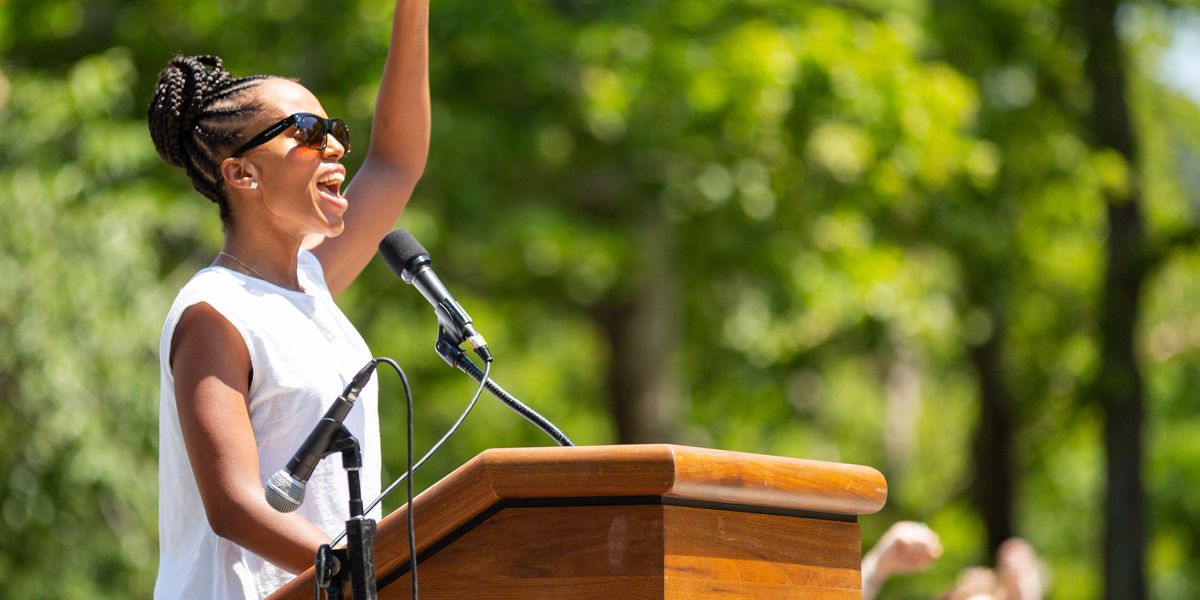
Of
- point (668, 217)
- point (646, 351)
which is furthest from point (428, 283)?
point (646, 351)

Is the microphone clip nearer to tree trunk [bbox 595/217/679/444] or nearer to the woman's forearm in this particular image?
the woman's forearm

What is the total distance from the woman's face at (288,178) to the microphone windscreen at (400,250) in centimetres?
14

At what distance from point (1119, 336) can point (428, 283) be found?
384 inches

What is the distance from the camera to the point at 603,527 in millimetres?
2051

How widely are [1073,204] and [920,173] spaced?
2528 millimetres

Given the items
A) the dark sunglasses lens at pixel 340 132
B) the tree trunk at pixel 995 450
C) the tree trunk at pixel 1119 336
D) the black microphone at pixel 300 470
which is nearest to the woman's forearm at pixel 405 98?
the dark sunglasses lens at pixel 340 132

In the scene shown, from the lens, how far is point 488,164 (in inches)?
396

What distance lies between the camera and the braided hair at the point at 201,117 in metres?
2.71

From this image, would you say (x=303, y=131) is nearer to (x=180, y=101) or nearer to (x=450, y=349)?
(x=180, y=101)

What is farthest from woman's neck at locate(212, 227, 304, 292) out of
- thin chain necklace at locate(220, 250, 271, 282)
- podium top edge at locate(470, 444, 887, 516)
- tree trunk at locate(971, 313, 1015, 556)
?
tree trunk at locate(971, 313, 1015, 556)

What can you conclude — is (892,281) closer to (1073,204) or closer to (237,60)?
(1073,204)

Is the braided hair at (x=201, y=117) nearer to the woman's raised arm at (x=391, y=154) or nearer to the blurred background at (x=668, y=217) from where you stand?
the woman's raised arm at (x=391, y=154)

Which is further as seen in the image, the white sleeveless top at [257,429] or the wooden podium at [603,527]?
the white sleeveless top at [257,429]

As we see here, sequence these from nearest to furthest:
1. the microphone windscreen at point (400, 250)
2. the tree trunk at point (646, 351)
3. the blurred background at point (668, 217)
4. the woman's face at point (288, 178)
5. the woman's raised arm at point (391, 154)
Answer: the microphone windscreen at point (400, 250) < the woman's face at point (288, 178) < the woman's raised arm at point (391, 154) < the blurred background at point (668, 217) < the tree trunk at point (646, 351)
